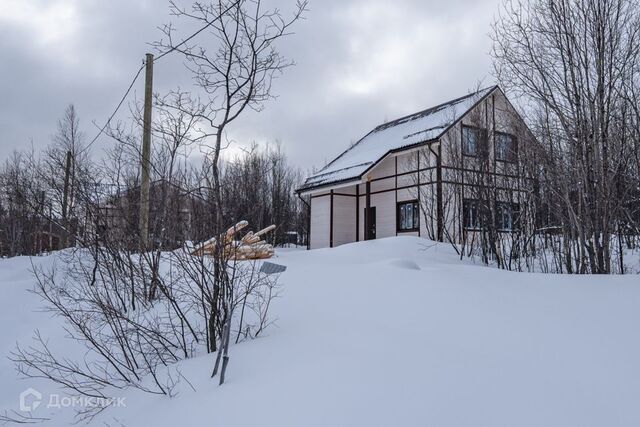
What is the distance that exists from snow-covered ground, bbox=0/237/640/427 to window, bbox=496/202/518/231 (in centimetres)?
285

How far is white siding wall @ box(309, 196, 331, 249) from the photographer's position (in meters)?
16.3

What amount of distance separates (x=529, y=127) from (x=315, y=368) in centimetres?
500

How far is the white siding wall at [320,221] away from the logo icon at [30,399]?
12303 millimetres


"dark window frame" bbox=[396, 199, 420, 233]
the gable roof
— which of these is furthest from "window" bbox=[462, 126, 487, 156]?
"dark window frame" bbox=[396, 199, 420, 233]

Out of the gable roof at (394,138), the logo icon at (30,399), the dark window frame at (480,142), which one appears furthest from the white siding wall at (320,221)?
the logo icon at (30,399)

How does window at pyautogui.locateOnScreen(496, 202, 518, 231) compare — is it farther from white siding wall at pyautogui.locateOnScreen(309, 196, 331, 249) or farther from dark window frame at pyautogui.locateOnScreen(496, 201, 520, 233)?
white siding wall at pyautogui.locateOnScreen(309, 196, 331, 249)

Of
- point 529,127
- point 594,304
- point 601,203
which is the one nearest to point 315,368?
point 594,304

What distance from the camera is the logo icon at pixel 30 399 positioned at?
387cm

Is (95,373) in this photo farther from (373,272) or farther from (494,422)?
(494,422)

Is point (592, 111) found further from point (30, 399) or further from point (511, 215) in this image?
point (30, 399)

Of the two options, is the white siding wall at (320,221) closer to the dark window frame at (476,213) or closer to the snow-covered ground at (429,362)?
the dark window frame at (476,213)

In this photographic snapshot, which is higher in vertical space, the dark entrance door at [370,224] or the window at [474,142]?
the window at [474,142]

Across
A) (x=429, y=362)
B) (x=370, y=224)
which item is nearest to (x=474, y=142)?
(x=429, y=362)

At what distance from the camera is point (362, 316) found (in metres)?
3.68
